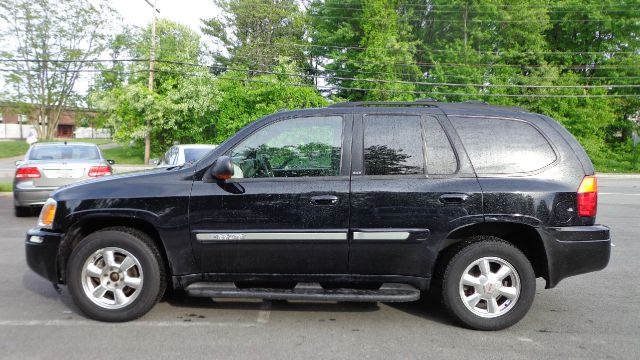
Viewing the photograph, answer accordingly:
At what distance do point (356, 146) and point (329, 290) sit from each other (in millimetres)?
1216

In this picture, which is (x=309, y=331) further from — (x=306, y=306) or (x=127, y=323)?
(x=127, y=323)

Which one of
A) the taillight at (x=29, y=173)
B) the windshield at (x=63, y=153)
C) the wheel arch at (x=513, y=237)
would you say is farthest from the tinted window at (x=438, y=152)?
the taillight at (x=29, y=173)

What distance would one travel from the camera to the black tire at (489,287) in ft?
12.8

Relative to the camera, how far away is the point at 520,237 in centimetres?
414

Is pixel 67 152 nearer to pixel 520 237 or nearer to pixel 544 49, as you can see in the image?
pixel 520 237

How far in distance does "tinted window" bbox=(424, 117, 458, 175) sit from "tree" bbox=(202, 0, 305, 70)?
142ft

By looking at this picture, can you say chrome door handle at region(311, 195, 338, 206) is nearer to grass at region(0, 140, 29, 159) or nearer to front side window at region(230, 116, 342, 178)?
front side window at region(230, 116, 342, 178)

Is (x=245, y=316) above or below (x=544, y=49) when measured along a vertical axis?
below

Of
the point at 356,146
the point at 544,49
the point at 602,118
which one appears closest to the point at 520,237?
the point at 356,146

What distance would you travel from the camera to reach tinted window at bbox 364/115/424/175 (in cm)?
396

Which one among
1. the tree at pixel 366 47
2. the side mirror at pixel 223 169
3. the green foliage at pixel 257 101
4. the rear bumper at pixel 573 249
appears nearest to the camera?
the side mirror at pixel 223 169

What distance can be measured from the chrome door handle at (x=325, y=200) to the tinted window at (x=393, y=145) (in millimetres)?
352

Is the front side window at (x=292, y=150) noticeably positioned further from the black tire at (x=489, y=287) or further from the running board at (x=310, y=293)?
the black tire at (x=489, y=287)

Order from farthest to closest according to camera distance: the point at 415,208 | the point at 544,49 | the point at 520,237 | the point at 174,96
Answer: the point at 544,49, the point at 174,96, the point at 520,237, the point at 415,208
